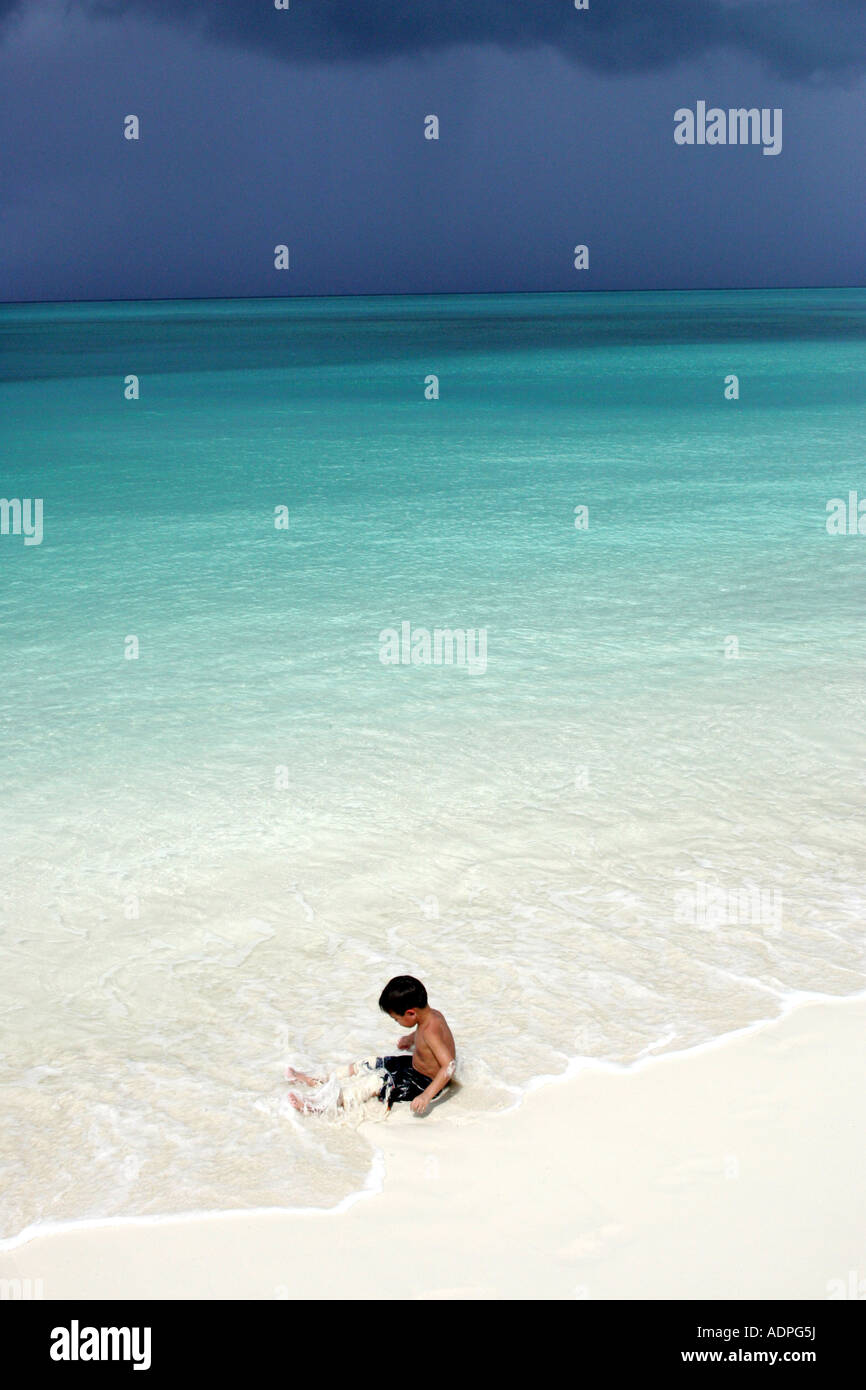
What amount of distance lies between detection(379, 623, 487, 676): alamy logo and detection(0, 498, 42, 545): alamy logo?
5.73m

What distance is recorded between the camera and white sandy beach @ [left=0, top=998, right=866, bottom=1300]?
11.5 feet

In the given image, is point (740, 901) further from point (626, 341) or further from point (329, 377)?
point (626, 341)

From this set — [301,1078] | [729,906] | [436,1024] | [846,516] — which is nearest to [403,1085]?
[436,1024]

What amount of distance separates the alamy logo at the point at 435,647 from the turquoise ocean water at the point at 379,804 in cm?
16

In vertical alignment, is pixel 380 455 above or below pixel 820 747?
above

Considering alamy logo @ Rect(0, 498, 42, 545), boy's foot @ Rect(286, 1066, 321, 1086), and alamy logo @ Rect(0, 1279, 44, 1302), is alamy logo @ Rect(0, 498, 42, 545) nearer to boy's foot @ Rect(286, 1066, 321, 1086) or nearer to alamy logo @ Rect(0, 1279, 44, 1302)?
boy's foot @ Rect(286, 1066, 321, 1086)

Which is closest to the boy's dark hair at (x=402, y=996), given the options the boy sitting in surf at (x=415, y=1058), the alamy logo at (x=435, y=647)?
the boy sitting in surf at (x=415, y=1058)

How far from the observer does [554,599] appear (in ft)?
35.6

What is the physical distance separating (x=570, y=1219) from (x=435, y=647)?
6.06 m
